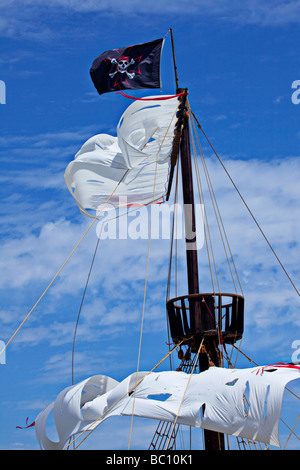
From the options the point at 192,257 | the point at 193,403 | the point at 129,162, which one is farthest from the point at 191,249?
the point at 193,403

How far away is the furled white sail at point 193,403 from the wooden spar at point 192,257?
1315 millimetres

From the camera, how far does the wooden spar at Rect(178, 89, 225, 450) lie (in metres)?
20.3

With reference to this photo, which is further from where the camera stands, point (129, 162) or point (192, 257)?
point (129, 162)

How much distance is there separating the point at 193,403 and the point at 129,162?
308 inches

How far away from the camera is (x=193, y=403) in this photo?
62.7 ft

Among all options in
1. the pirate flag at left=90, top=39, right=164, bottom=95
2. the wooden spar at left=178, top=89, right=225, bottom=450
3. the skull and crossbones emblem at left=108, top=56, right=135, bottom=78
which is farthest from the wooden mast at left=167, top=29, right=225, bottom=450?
the skull and crossbones emblem at left=108, top=56, right=135, bottom=78

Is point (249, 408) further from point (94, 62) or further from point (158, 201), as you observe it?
point (94, 62)

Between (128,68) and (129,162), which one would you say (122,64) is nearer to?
(128,68)

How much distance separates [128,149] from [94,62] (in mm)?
3032

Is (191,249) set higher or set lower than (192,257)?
higher

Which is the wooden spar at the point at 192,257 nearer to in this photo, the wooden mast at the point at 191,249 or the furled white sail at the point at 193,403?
the wooden mast at the point at 191,249

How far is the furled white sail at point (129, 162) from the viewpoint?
902 inches

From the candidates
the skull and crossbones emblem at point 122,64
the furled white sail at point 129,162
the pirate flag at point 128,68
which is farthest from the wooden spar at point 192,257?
the skull and crossbones emblem at point 122,64
